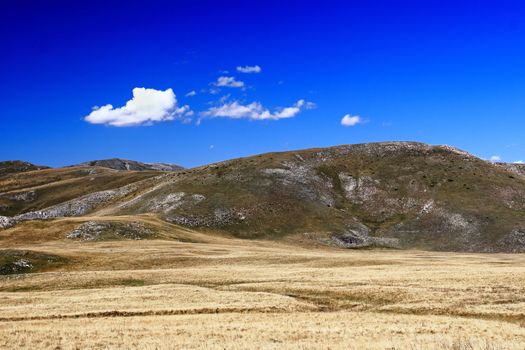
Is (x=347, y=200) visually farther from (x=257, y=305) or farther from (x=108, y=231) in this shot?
(x=257, y=305)

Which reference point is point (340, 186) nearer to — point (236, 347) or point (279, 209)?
point (279, 209)

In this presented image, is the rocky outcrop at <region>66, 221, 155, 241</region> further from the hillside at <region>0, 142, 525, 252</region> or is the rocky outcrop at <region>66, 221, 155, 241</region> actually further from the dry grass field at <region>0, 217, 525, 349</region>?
the dry grass field at <region>0, 217, 525, 349</region>

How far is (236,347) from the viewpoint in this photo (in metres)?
27.4

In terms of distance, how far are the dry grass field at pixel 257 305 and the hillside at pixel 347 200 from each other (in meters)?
48.0

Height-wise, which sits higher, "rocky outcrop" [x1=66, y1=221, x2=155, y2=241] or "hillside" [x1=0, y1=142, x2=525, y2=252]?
"hillside" [x1=0, y1=142, x2=525, y2=252]

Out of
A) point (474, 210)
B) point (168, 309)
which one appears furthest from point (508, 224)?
point (168, 309)

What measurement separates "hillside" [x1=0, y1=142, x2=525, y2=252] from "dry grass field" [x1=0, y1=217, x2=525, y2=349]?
157ft

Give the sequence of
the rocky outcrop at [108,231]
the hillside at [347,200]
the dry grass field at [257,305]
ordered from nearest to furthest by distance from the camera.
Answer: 1. the dry grass field at [257,305]
2. the rocky outcrop at [108,231]
3. the hillside at [347,200]

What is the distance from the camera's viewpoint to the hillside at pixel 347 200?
118 m

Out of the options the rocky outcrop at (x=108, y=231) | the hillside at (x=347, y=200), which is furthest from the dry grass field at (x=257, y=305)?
the hillside at (x=347, y=200)

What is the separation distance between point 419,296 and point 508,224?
86954mm

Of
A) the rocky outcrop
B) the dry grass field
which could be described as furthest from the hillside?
the dry grass field

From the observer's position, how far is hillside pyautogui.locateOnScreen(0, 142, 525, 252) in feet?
387

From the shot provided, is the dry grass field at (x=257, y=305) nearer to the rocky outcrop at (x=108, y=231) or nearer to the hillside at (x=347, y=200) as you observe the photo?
the rocky outcrop at (x=108, y=231)
